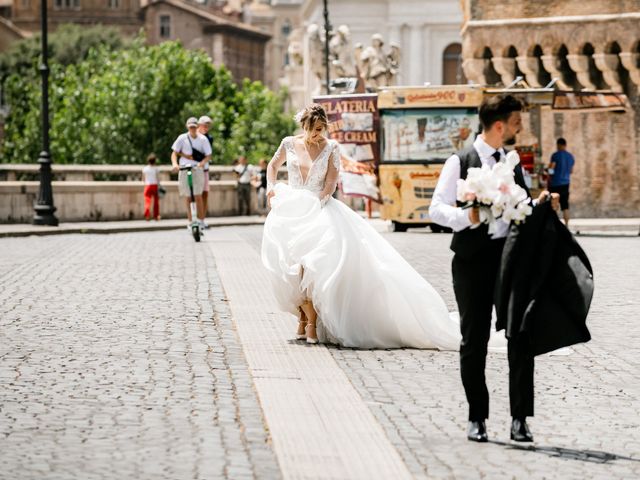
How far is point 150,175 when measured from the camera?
122 ft

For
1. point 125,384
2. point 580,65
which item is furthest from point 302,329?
point 580,65

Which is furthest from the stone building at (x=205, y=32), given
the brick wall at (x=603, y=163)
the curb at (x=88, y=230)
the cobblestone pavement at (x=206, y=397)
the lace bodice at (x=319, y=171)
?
the lace bodice at (x=319, y=171)

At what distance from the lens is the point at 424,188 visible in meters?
33.5

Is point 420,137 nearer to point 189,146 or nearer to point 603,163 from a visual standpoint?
point 603,163

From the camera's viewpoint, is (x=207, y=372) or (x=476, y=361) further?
(x=207, y=372)

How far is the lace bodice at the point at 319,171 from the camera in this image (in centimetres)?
1184

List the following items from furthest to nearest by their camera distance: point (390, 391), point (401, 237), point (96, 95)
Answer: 1. point (96, 95)
2. point (401, 237)
3. point (390, 391)

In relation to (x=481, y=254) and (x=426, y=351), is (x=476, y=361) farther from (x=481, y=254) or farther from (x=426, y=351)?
(x=426, y=351)

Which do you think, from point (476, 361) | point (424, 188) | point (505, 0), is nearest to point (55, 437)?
point (476, 361)

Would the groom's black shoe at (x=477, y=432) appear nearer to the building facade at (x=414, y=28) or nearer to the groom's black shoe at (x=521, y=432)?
the groom's black shoe at (x=521, y=432)

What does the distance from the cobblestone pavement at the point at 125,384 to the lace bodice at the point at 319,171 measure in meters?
1.17

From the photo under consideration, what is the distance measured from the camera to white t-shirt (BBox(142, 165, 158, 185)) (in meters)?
36.9

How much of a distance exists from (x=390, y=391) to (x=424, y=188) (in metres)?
24.2

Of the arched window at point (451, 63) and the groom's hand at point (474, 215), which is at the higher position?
the arched window at point (451, 63)
